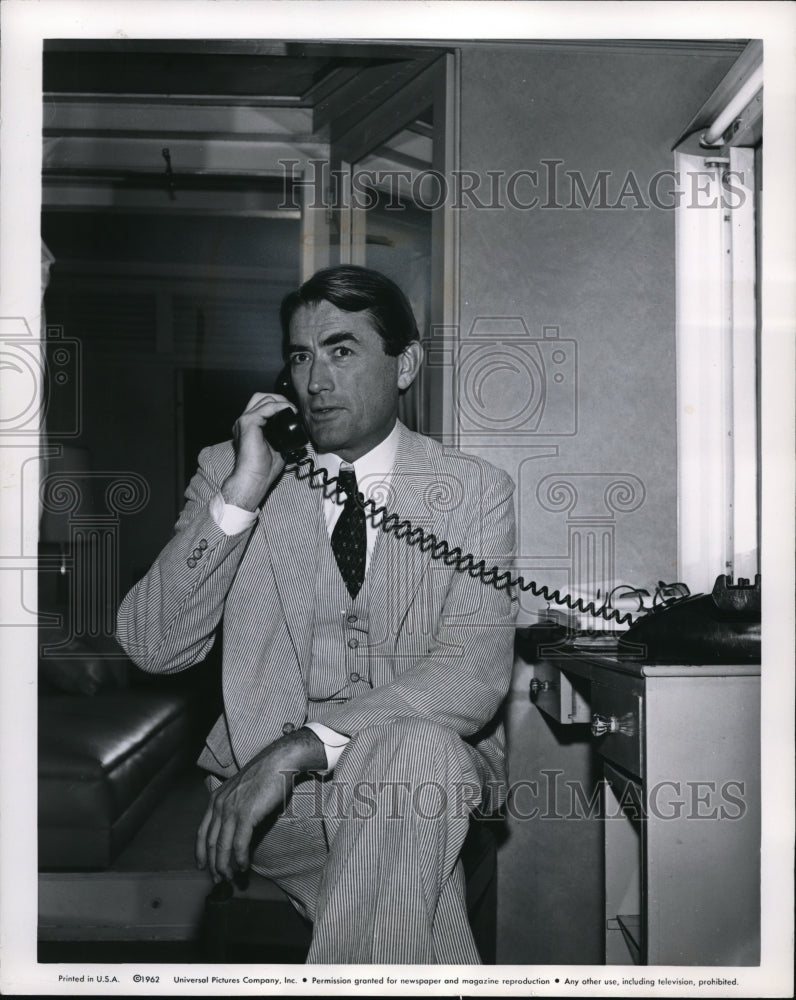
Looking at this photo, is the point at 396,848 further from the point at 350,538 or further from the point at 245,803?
the point at 350,538

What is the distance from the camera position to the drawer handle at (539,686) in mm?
1955

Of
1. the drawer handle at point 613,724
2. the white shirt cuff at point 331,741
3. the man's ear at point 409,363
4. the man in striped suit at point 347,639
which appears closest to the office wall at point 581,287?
the man's ear at point 409,363

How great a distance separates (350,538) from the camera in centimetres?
172

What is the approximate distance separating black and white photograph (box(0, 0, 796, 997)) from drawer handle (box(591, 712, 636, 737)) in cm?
1

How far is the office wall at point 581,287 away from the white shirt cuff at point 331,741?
0.78m

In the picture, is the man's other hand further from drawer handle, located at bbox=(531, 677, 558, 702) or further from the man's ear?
the man's ear

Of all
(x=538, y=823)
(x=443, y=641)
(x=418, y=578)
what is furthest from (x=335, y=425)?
(x=538, y=823)

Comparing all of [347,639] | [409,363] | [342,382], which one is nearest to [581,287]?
[409,363]

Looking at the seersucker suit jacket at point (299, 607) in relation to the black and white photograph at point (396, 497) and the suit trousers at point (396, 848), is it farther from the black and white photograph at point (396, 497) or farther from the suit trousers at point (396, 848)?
the suit trousers at point (396, 848)

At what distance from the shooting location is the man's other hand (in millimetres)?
1305

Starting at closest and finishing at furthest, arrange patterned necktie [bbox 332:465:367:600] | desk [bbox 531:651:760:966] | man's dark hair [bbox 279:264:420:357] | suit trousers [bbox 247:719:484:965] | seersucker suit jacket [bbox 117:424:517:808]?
suit trousers [bbox 247:719:484:965] → desk [bbox 531:651:760:966] → seersucker suit jacket [bbox 117:424:517:808] → patterned necktie [bbox 332:465:367:600] → man's dark hair [bbox 279:264:420:357]

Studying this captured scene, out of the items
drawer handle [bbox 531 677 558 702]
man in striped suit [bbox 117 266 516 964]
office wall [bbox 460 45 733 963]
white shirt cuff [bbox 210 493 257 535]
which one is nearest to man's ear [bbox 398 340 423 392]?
man in striped suit [bbox 117 266 516 964]

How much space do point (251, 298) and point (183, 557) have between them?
0.68 meters

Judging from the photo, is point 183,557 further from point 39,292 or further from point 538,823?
point 538,823
